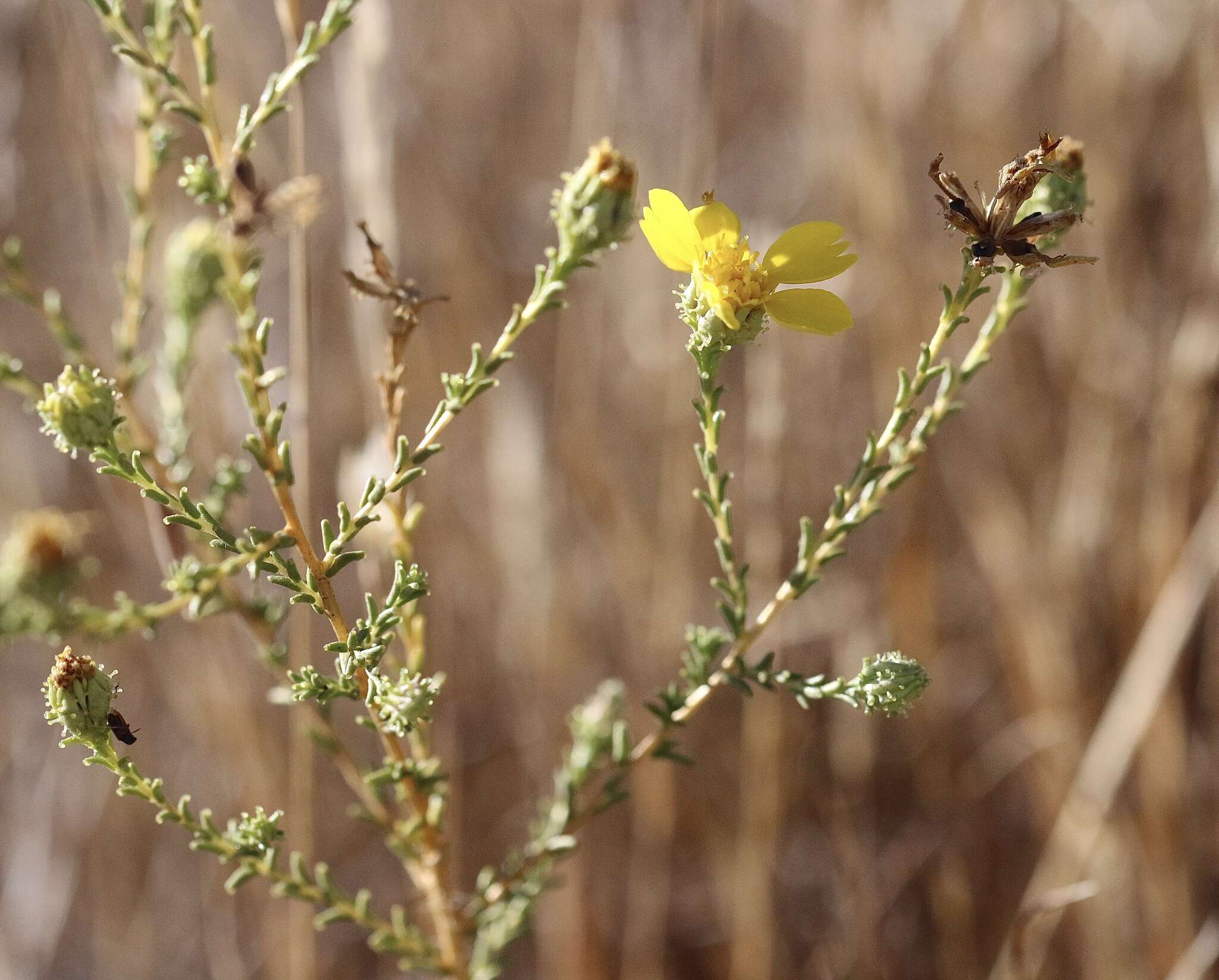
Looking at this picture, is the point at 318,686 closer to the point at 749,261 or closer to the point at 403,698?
the point at 403,698

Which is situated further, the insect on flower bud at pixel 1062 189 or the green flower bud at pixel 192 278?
the green flower bud at pixel 192 278

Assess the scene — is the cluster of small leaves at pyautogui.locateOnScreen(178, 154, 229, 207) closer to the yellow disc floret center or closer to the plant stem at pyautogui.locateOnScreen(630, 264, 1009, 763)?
the yellow disc floret center

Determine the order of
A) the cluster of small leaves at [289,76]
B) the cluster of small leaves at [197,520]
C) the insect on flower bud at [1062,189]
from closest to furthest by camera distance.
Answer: the cluster of small leaves at [197,520] → the cluster of small leaves at [289,76] → the insect on flower bud at [1062,189]

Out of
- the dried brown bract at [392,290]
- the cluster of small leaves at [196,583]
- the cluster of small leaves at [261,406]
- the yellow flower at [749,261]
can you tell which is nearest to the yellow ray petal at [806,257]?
the yellow flower at [749,261]

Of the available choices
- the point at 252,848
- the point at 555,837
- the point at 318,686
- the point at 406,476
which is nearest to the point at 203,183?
the point at 406,476

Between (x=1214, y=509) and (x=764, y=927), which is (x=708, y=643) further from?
(x=1214, y=509)

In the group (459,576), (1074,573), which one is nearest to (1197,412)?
(1074,573)

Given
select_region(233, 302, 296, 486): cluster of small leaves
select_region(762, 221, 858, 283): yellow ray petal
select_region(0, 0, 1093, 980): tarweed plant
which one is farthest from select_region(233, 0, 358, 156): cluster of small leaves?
select_region(762, 221, 858, 283): yellow ray petal

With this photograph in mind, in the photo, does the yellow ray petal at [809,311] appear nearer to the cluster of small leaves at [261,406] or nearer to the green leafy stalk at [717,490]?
the green leafy stalk at [717,490]
